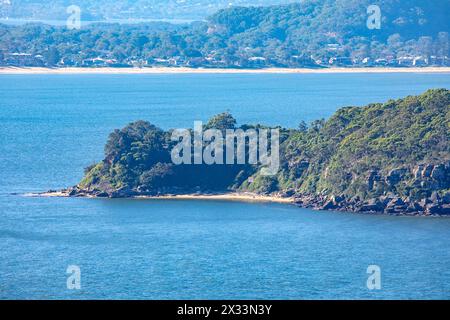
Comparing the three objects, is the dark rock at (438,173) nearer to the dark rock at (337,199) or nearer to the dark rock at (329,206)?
the dark rock at (337,199)

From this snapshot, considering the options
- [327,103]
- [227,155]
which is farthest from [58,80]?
[227,155]

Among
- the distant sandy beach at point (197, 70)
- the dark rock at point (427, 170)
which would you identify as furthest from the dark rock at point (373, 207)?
the distant sandy beach at point (197, 70)

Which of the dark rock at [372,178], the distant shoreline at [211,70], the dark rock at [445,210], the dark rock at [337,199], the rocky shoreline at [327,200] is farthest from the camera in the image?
the distant shoreline at [211,70]

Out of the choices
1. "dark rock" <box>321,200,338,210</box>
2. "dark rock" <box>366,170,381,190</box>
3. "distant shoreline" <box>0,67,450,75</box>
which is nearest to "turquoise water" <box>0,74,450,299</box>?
"dark rock" <box>321,200,338,210</box>

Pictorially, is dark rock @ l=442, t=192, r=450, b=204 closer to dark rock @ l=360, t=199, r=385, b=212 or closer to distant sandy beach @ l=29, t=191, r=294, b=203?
dark rock @ l=360, t=199, r=385, b=212

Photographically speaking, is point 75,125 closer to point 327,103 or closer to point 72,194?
point 327,103
